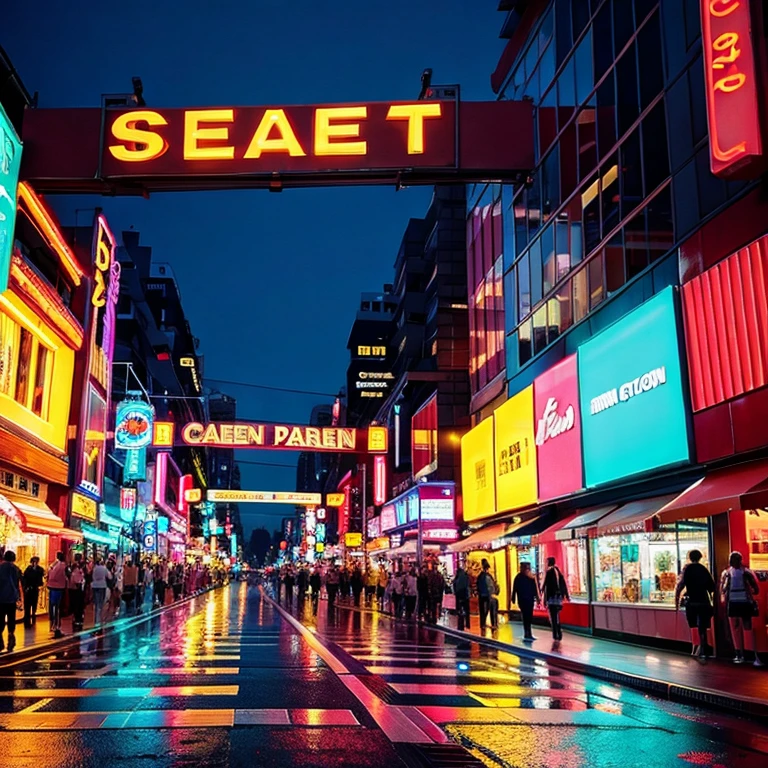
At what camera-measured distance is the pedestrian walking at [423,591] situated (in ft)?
105

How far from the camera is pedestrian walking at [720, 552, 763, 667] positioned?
15695mm

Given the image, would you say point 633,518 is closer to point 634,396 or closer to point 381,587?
point 634,396

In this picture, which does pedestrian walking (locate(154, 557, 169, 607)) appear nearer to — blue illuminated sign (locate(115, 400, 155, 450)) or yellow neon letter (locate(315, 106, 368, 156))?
blue illuminated sign (locate(115, 400, 155, 450))

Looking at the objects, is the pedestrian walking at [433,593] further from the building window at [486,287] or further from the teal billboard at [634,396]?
the teal billboard at [634,396]

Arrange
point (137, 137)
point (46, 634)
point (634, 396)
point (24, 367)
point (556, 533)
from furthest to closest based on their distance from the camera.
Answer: point (24, 367) < point (556, 533) < point (46, 634) < point (634, 396) < point (137, 137)

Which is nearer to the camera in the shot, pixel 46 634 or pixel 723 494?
pixel 723 494

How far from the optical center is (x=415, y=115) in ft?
47.9

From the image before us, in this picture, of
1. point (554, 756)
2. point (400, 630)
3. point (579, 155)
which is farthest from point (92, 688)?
point (579, 155)

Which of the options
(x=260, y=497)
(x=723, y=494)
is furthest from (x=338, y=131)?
(x=260, y=497)

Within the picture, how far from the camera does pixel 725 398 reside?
17.1 meters

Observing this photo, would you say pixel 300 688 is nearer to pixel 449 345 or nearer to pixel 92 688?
pixel 92 688

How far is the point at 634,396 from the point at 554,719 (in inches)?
473

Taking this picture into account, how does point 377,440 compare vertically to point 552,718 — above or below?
above

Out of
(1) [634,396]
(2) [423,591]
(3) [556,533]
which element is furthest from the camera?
(2) [423,591]
